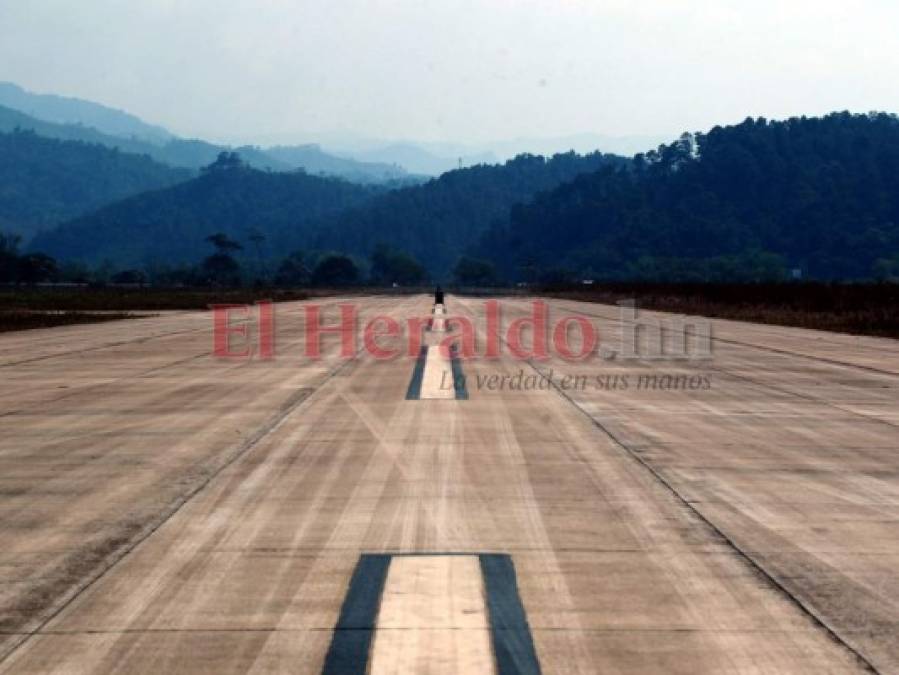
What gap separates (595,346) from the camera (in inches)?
1185

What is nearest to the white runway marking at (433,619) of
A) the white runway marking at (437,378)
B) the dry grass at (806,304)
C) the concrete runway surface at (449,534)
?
the concrete runway surface at (449,534)

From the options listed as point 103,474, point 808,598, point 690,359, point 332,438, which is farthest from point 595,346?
point 808,598

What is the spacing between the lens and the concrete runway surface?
5852mm

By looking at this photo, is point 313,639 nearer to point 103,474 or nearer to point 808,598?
point 808,598

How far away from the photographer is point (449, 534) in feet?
27.1

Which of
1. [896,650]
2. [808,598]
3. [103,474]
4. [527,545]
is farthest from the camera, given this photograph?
[103,474]

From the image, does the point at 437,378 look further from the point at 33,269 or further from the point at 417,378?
the point at 33,269

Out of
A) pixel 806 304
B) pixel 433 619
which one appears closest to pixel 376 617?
pixel 433 619

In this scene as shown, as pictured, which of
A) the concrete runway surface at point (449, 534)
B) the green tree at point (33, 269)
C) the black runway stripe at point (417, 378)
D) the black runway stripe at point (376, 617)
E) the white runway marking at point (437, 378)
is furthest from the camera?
the green tree at point (33, 269)

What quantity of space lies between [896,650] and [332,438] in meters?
8.07

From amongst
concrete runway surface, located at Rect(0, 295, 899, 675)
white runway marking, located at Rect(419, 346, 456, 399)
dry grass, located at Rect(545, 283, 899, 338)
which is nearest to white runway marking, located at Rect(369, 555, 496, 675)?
concrete runway surface, located at Rect(0, 295, 899, 675)

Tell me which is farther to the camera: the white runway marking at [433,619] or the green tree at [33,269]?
the green tree at [33,269]

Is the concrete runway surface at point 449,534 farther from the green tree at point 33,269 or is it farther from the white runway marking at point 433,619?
the green tree at point 33,269

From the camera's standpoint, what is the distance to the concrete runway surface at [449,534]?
5852 millimetres
